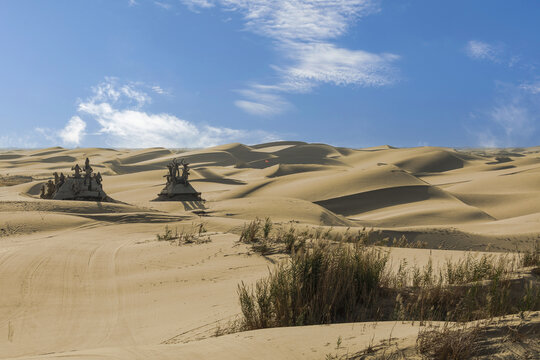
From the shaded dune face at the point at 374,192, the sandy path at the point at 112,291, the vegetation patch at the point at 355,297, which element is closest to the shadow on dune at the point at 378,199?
the shaded dune face at the point at 374,192

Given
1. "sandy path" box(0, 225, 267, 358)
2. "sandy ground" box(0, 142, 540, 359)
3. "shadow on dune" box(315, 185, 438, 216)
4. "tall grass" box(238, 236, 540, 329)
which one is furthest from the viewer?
"shadow on dune" box(315, 185, 438, 216)

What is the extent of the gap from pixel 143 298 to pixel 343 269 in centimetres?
327

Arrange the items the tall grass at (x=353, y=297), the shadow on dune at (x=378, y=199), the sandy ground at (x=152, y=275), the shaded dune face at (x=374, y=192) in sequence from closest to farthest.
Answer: the sandy ground at (x=152, y=275)
the tall grass at (x=353, y=297)
the shaded dune face at (x=374, y=192)
the shadow on dune at (x=378, y=199)

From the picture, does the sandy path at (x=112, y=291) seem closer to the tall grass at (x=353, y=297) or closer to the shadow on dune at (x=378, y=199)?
the tall grass at (x=353, y=297)

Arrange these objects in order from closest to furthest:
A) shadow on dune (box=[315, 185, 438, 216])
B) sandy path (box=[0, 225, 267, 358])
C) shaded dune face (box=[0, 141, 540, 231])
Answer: sandy path (box=[0, 225, 267, 358]) < shaded dune face (box=[0, 141, 540, 231]) < shadow on dune (box=[315, 185, 438, 216])

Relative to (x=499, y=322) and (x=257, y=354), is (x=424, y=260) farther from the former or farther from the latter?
(x=257, y=354)

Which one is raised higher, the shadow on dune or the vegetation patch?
the shadow on dune

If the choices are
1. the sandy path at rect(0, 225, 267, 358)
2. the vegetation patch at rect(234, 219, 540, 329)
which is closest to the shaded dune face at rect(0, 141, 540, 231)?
the sandy path at rect(0, 225, 267, 358)

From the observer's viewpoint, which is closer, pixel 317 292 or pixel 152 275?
pixel 317 292

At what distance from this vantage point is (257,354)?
3.30 meters

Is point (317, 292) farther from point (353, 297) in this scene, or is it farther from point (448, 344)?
point (448, 344)

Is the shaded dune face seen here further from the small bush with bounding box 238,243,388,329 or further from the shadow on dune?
Result: the small bush with bounding box 238,243,388,329

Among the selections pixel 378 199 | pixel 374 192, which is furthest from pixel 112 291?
pixel 374 192

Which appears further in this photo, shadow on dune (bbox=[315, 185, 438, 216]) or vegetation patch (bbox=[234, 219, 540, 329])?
shadow on dune (bbox=[315, 185, 438, 216])
